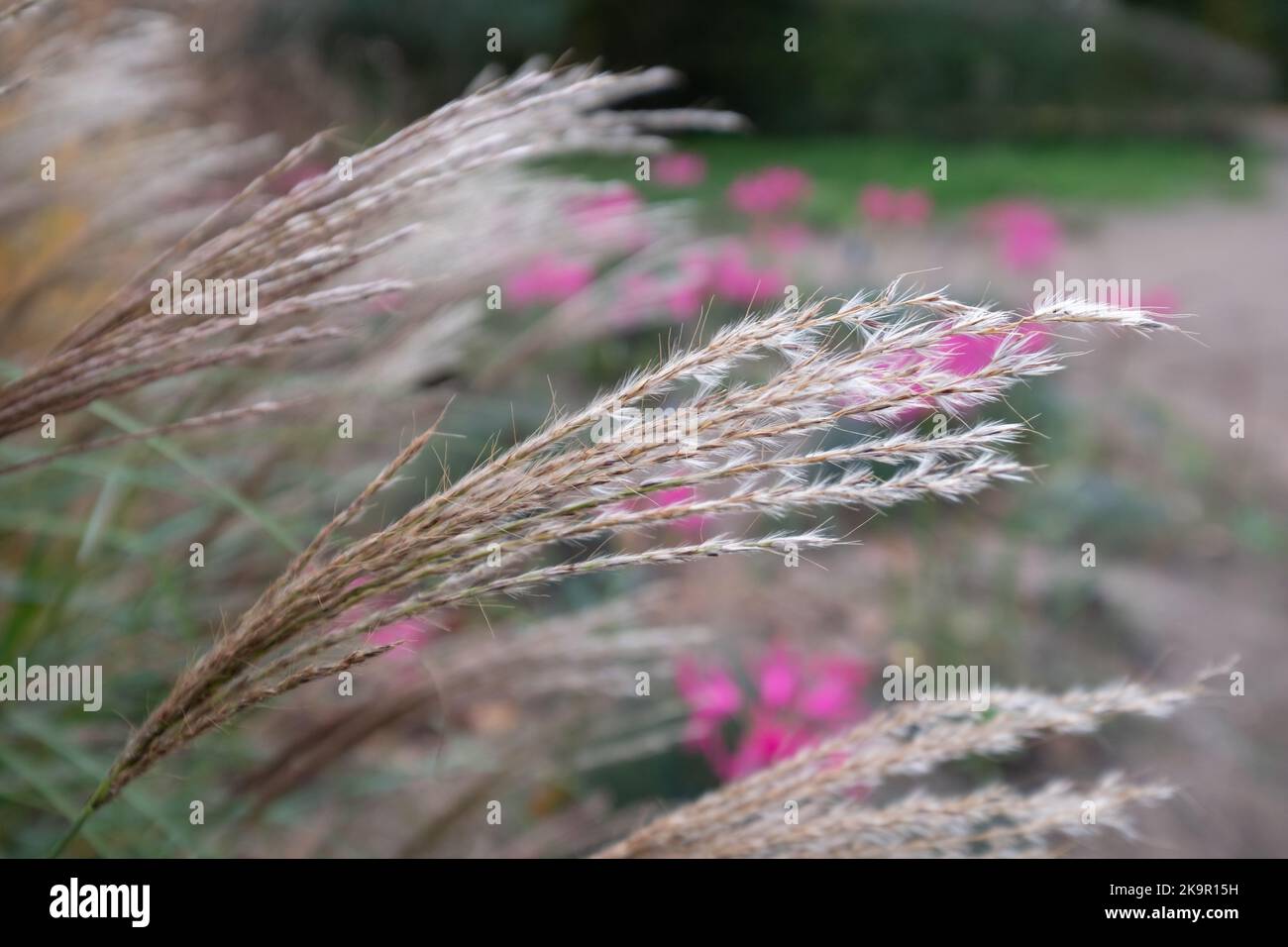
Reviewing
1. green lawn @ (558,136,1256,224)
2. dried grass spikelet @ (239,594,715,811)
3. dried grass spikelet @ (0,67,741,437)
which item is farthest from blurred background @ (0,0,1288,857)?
green lawn @ (558,136,1256,224)

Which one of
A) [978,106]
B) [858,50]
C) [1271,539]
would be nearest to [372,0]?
[858,50]

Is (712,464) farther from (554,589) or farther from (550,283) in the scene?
(550,283)

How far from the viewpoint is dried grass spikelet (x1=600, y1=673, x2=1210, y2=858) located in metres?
0.77

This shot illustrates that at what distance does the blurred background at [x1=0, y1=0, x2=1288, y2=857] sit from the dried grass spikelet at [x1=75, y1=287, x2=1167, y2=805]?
0.07 metres

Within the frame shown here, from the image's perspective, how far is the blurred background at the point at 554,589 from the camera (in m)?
1.22

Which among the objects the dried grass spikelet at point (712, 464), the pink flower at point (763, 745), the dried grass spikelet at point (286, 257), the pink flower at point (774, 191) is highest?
the pink flower at point (774, 191)

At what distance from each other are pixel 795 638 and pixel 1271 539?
5.99 ft

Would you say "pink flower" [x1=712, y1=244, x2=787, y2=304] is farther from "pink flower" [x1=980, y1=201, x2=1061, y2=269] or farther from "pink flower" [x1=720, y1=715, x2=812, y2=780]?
"pink flower" [x1=720, y1=715, x2=812, y2=780]

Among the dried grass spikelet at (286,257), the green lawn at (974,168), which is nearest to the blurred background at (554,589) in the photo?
the dried grass spikelet at (286,257)

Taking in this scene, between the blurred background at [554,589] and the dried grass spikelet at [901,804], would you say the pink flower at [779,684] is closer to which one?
the blurred background at [554,589]

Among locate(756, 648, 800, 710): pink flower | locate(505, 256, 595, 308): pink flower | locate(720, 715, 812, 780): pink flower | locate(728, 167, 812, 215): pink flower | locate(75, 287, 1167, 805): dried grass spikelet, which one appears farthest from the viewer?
locate(728, 167, 812, 215): pink flower

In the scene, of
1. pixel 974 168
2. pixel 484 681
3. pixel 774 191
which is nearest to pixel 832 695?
pixel 484 681

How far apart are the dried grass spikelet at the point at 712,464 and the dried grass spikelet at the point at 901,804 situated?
272 millimetres

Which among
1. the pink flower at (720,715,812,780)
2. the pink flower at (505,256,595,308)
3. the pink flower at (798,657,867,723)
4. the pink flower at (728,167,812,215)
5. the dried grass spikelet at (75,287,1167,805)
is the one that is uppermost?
the pink flower at (728,167,812,215)
